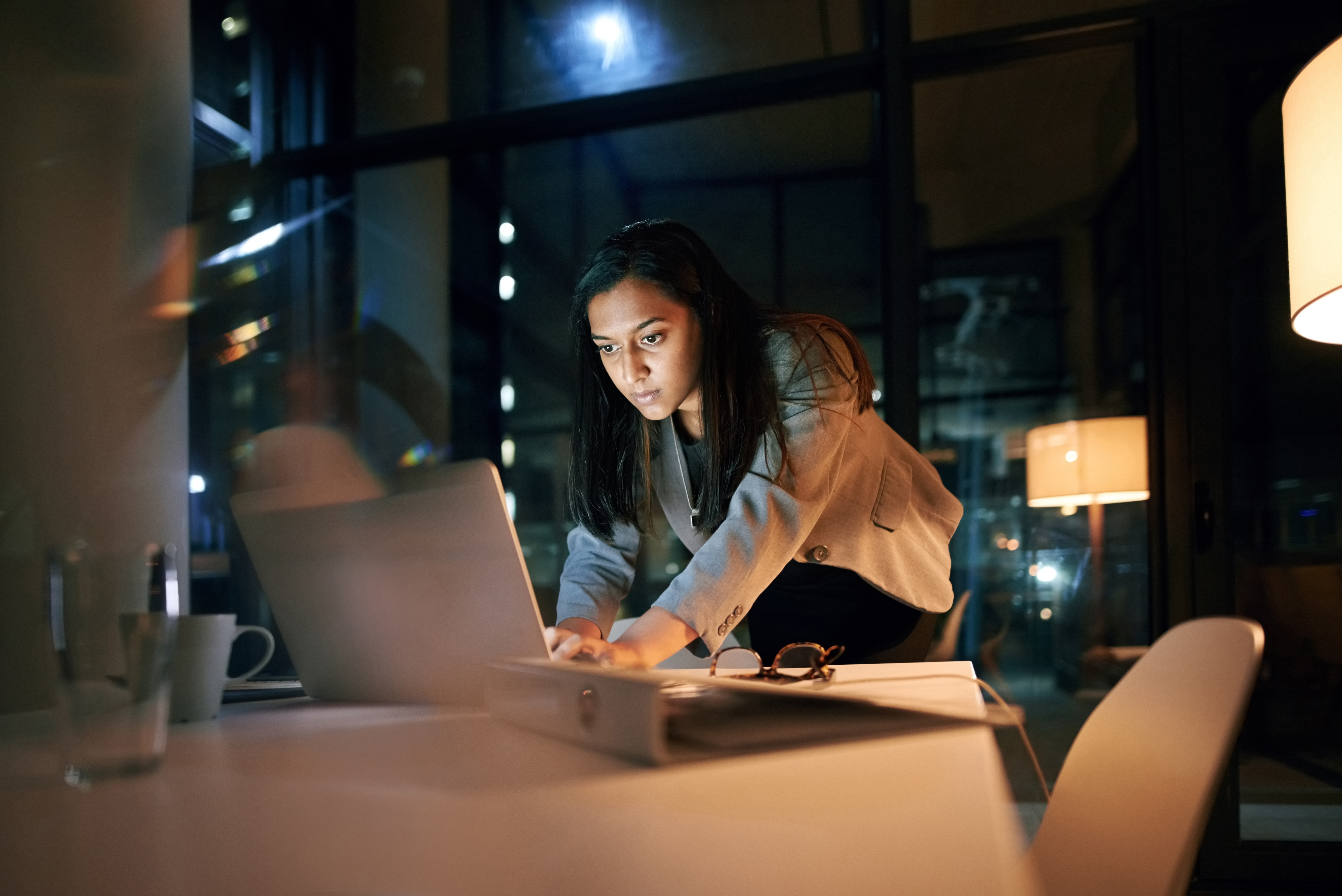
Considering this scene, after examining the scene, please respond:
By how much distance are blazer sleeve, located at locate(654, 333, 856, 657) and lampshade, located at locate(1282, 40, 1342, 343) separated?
0.70 meters

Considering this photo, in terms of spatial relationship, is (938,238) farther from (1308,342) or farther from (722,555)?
(722,555)

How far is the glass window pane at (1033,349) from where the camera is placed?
2.52 meters

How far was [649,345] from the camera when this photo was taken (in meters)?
1.48

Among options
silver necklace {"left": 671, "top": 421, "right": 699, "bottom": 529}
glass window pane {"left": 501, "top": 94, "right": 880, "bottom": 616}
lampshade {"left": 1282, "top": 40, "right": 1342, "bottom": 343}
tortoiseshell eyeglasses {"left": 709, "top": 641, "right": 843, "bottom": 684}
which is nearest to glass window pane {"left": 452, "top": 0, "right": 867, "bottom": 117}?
glass window pane {"left": 501, "top": 94, "right": 880, "bottom": 616}

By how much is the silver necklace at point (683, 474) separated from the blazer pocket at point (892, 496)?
31cm

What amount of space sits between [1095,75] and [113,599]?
2.77m

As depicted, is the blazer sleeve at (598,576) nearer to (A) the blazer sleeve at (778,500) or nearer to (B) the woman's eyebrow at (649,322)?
(A) the blazer sleeve at (778,500)

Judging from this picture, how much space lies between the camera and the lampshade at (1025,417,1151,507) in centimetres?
239

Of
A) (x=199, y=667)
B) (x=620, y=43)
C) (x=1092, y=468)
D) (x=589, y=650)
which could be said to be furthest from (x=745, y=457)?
(x=620, y=43)

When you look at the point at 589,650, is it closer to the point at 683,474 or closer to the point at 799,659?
the point at 799,659

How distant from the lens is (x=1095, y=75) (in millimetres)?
2510

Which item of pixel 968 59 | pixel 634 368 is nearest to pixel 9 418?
pixel 634 368

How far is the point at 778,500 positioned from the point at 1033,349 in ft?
6.15

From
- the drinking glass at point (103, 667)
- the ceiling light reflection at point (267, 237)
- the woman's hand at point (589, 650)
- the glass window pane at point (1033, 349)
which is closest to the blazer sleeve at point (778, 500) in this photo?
the woman's hand at point (589, 650)
